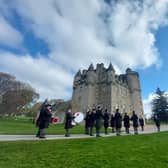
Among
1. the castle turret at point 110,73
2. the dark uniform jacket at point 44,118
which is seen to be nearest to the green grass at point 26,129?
the dark uniform jacket at point 44,118

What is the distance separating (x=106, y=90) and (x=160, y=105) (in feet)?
70.6

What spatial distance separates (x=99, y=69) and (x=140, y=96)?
2282cm

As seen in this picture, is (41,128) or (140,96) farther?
(140,96)

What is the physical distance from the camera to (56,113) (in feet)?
205

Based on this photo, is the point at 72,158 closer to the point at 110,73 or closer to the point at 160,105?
the point at 160,105

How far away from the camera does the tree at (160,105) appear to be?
68306mm

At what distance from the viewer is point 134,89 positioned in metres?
90.1

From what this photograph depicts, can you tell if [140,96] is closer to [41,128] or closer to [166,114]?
[166,114]

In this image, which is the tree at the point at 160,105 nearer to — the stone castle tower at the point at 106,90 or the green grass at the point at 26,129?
the stone castle tower at the point at 106,90

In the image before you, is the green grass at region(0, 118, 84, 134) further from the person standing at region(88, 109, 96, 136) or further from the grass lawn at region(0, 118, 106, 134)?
the person standing at region(88, 109, 96, 136)

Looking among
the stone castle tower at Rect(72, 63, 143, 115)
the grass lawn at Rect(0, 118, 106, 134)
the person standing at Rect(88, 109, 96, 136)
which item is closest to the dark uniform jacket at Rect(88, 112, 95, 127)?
the person standing at Rect(88, 109, 96, 136)

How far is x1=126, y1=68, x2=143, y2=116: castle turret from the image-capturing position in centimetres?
8750

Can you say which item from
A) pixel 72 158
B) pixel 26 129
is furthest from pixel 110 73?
pixel 72 158

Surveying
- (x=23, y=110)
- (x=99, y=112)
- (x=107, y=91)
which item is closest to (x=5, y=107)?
(x=23, y=110)
